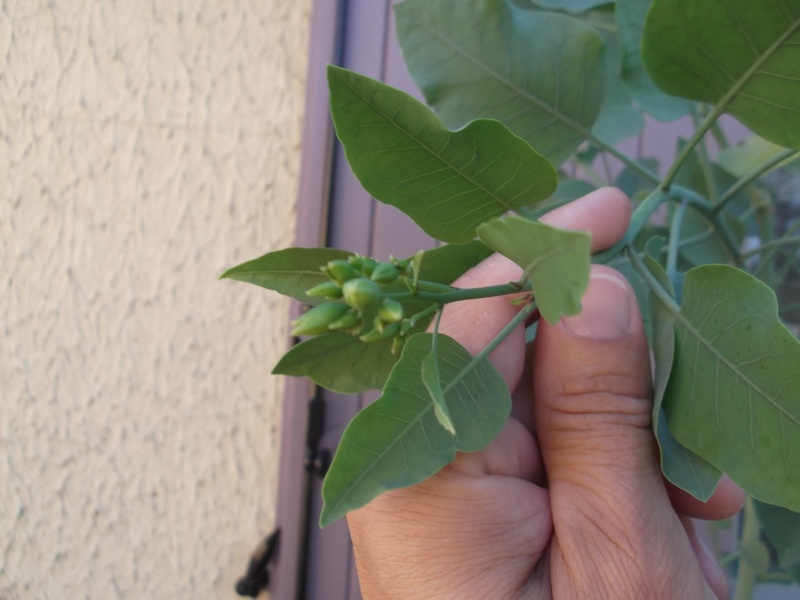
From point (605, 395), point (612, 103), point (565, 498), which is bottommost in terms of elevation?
point (565, 498)

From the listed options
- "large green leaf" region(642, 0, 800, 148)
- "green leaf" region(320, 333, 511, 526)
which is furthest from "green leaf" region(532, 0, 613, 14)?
"green leaf" region(320, 333, 511, 526)

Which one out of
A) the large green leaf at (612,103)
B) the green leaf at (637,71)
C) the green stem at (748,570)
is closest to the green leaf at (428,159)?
the green leaf at (637,71)

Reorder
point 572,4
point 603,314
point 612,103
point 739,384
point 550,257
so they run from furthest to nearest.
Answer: point 612,103, point 572,4, point 603,314, point 739,384, point 550,257

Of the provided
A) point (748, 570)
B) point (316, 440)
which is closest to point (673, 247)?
point (748, 570)

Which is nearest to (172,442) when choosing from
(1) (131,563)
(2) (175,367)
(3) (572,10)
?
(2) (175,367)

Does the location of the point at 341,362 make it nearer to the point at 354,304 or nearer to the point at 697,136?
the point at 354,304
